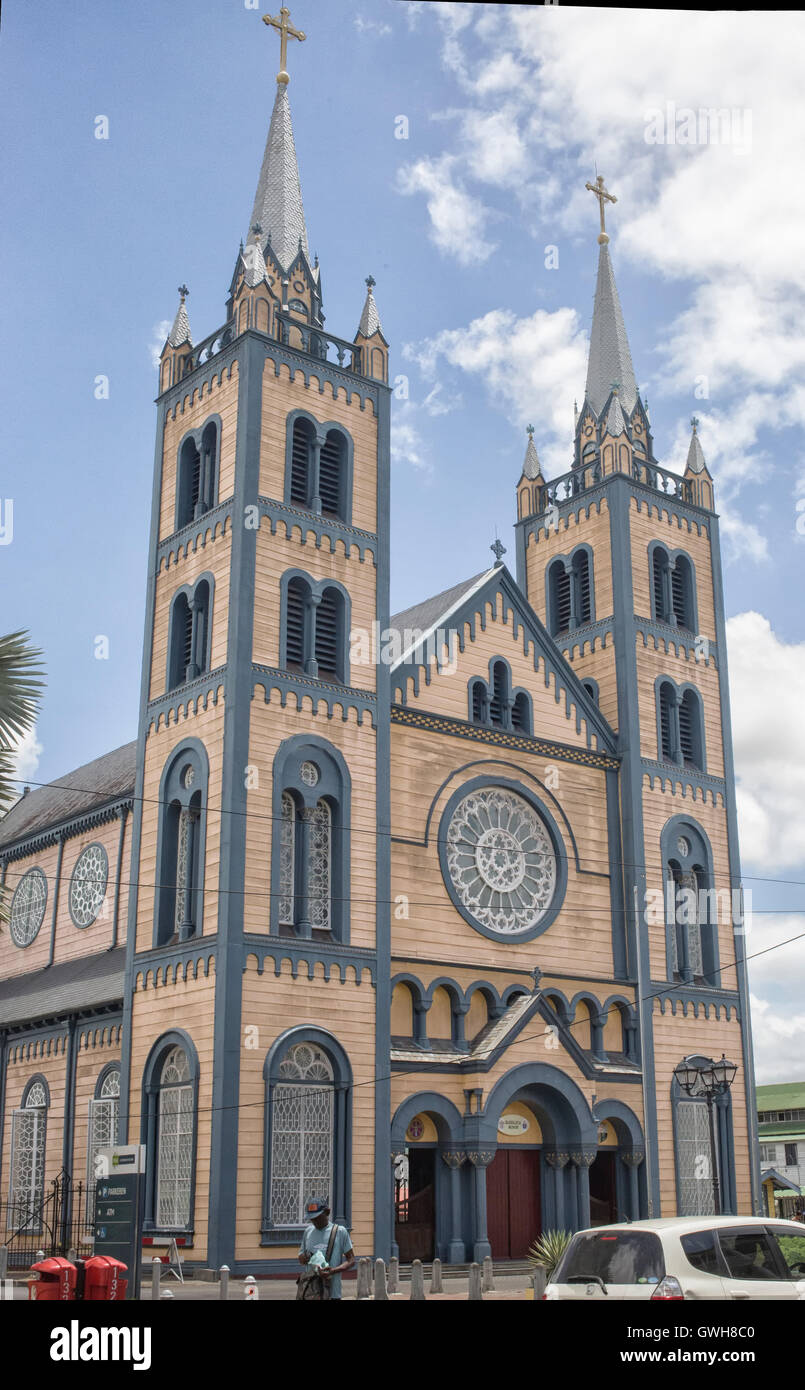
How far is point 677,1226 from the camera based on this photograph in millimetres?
12375

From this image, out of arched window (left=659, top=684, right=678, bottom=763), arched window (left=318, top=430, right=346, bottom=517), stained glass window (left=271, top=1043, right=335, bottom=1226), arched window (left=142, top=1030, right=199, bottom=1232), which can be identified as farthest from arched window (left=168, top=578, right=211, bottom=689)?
arched window (left=659, top=684, right=678, bottom=763)

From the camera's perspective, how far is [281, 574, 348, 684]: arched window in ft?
107

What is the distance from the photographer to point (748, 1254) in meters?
12.7

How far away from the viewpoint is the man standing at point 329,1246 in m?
15.2

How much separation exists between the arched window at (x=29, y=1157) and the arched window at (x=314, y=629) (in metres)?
13.3

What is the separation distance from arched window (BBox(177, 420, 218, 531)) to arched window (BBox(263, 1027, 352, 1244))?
42.6 ft

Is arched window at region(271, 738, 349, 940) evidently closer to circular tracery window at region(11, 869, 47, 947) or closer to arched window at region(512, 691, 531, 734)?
arched window at region(512, 691, 531, 734)

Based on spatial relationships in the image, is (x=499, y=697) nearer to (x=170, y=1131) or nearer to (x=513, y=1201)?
(x=513, y=1201)

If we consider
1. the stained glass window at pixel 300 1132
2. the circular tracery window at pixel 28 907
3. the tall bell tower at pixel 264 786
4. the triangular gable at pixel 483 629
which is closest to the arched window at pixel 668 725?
the triangular gable at pixel 483 629

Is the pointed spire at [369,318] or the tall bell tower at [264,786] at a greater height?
the pointed spire at [369,318]

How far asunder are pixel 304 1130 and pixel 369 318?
67.5ft

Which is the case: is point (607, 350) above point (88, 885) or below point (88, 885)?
above

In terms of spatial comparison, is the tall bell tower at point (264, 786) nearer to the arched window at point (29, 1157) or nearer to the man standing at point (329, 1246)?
the arched window at point (29, 1157)

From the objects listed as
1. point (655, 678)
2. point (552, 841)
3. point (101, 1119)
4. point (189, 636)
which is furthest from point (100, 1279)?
point (655, 678)
